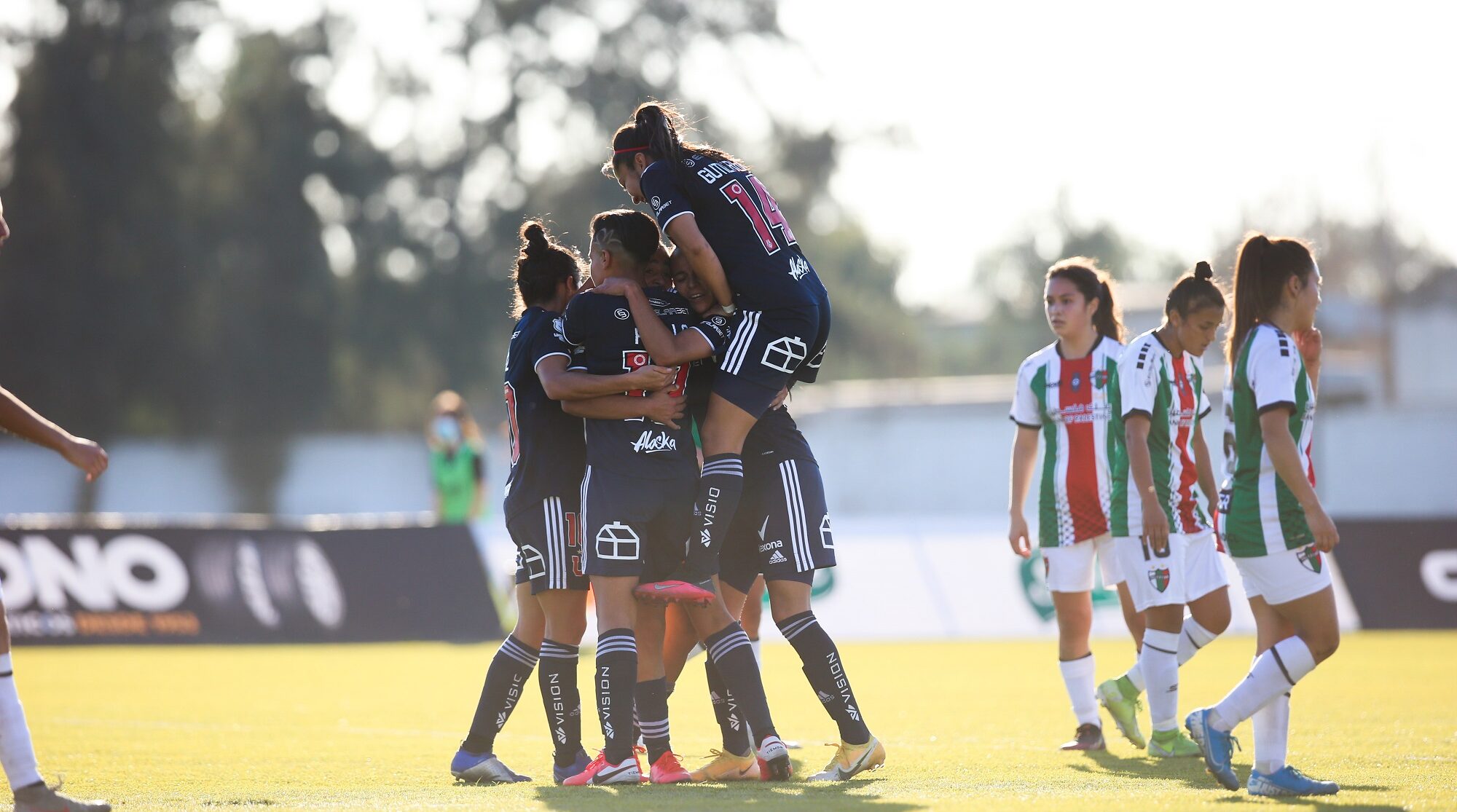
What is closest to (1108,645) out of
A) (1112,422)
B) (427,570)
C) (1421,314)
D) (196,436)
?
(427,570)

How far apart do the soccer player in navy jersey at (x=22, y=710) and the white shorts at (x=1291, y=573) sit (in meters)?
3.81

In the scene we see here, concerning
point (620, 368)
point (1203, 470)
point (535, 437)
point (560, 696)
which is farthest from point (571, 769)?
point (1203, 470)

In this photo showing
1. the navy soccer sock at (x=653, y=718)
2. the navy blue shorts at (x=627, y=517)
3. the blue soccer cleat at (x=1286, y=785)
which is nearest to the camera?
the blue soccer cleat at (x=1286, y=785)

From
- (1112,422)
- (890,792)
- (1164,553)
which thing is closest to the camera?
(890,792)

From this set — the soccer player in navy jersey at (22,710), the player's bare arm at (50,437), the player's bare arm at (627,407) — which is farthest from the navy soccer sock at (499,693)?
the player's bare arm at (50,437)

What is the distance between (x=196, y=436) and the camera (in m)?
37.1

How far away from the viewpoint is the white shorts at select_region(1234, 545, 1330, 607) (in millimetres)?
5375

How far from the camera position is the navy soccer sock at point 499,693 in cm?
618

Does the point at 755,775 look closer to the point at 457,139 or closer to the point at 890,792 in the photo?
the point at 890,792

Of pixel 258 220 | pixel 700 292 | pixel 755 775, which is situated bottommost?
pixel 755 775

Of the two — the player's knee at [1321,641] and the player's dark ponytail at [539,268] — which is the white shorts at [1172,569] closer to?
the player's knee at [1321,641]

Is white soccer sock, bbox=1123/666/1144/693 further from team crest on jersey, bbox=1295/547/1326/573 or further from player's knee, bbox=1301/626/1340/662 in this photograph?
team crest on jersey, bbox=1295/547/1326/573

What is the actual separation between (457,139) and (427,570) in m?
26.6

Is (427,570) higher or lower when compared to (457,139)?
lower
